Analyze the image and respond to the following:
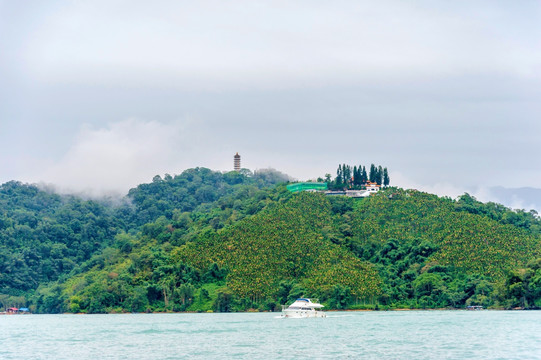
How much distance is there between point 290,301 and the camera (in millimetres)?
126625

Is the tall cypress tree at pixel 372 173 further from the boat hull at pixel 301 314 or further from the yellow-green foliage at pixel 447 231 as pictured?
the boat hull at pixel 301 314

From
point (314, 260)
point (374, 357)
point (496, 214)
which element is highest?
point (496, 214)

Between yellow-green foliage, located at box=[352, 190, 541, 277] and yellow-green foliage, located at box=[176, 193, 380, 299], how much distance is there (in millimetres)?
10050

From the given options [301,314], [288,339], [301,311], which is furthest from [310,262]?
[288,339]

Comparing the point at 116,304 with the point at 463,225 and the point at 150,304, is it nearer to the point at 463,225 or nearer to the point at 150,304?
the point at 150,304

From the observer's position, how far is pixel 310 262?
138m

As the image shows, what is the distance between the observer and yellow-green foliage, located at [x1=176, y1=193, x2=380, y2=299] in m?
130

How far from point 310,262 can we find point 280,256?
17.6 feet

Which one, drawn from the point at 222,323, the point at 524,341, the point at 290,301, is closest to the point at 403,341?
the point at 524,341

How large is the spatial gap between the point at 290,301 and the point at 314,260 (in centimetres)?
1287

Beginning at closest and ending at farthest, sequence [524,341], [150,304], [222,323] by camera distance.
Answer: [524,341] → [222,323] → [150,304]

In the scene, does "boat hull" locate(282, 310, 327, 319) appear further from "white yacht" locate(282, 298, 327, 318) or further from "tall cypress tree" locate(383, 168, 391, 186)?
"tall cypress tree" locate(383, 168, 391, 186)

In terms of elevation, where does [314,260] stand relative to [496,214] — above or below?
below

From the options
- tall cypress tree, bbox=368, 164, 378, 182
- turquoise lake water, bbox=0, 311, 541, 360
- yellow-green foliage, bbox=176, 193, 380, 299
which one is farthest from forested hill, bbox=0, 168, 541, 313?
turquoise lake water, bbox=0, 311, 541, 360
